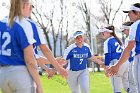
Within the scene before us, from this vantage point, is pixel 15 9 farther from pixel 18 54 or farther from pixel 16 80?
pixel 16 80

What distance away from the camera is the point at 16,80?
4832mm

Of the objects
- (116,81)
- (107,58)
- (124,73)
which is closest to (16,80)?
(116,81)

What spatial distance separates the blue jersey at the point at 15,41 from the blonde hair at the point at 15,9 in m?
0.05

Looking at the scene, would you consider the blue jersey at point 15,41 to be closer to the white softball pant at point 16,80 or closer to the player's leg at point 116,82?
the white softball pant at point 16,80

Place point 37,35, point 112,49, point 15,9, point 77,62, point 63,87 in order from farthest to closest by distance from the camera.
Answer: point 63,87 < point 112,49 < point 77,62 < point 37,35 < point 15,9

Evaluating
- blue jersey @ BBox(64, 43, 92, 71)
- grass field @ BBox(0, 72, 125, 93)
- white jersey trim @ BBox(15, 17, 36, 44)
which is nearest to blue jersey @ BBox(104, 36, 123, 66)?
blue jersey @ BBox(64, 43, 92, 71)

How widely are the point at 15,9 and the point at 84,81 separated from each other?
6436 millimetres

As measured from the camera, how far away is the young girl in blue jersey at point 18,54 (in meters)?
4.84

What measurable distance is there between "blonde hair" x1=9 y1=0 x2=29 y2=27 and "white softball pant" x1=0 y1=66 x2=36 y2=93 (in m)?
0.54

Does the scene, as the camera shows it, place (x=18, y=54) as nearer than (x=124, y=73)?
Yes

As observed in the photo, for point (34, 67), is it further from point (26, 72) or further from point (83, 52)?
point (83, 52)

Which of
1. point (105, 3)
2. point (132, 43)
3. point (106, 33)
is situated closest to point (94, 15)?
point (105, 3)

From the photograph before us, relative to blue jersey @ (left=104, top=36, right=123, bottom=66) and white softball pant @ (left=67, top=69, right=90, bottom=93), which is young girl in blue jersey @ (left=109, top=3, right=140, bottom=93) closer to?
white softball pant @ (left=67, top=69, right=90, bottom=93)

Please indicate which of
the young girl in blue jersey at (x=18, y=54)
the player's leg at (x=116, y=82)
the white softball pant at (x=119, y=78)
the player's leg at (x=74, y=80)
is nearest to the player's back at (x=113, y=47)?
the white softball pant at (x=119, y=78)
